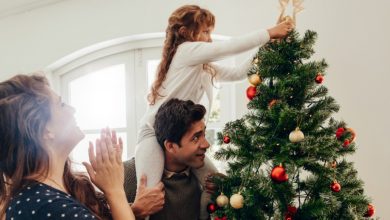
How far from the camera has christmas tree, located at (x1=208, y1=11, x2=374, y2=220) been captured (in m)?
1.47

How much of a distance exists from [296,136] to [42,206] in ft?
2.71

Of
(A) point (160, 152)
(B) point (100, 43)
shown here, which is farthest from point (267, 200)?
(B) point (100, 43)

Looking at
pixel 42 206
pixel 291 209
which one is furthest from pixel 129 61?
pixel 42 206

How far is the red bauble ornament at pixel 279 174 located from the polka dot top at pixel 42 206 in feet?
1.99

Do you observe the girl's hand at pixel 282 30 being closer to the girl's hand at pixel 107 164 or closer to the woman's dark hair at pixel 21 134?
the girl's hand at pixel 107 164

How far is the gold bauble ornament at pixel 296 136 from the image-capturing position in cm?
144

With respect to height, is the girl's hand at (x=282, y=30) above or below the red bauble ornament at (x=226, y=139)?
above

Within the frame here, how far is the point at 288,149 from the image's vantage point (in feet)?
4.78

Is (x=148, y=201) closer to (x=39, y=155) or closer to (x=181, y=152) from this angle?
(x=181, y=152)

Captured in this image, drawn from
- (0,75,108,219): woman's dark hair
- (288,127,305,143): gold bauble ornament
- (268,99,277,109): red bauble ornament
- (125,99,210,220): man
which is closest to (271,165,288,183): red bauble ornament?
(288,127,305,143): gold bauble ornament

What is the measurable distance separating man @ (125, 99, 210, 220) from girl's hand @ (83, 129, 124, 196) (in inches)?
19.3

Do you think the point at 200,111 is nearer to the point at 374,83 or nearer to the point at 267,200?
the point at 267,200

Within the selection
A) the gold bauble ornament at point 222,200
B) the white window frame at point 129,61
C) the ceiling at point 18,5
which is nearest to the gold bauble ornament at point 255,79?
the gold bauble ornament at point 222,200

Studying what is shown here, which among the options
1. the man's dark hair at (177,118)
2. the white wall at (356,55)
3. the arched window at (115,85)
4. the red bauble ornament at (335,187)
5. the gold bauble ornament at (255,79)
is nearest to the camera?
the red bauble ornament at (335,187)
